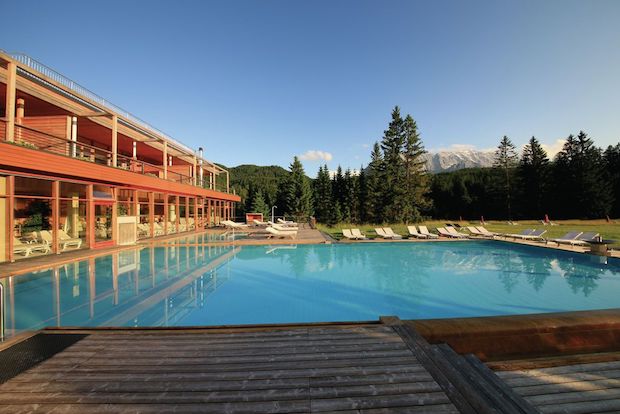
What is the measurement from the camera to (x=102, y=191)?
11688 mm

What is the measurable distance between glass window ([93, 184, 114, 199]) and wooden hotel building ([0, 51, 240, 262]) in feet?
0.14

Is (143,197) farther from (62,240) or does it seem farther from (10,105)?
(10,105)

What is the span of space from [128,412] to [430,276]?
835 centimetres

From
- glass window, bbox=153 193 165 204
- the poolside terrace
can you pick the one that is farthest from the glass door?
the poolside terrace

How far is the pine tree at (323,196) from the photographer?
34.8 metres

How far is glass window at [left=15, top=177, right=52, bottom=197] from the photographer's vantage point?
8479 mm

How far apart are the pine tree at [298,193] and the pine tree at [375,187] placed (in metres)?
6.79

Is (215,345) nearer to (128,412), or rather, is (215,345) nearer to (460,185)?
(128,412)

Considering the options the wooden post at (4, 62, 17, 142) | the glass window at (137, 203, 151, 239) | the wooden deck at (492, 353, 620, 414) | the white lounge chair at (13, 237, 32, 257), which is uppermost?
the wooden post at (4, 62, 17, 142)

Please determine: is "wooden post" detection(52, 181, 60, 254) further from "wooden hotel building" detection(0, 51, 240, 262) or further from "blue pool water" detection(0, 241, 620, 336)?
"blue pool water" detection(0, 241, 620, 336)

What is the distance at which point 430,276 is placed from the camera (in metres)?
8.69

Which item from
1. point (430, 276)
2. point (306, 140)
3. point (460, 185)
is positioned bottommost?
point (430, 276)

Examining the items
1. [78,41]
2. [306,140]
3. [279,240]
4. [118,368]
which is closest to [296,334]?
[118,368]

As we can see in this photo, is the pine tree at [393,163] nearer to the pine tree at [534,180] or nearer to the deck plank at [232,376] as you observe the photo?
the pine tree at [534,180]
